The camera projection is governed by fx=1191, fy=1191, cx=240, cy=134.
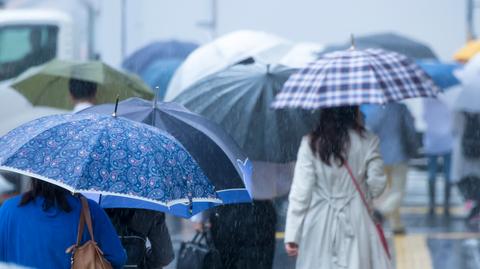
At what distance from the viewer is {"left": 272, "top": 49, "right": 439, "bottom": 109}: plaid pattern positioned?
256 inches

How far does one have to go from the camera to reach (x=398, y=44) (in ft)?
51.1

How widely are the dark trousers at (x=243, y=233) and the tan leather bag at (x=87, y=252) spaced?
2167 millimetres

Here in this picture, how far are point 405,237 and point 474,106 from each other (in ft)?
5.02

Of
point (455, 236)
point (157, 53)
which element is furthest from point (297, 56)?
point (157, 53)

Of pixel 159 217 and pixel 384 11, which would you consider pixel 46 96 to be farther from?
pixel 384 11

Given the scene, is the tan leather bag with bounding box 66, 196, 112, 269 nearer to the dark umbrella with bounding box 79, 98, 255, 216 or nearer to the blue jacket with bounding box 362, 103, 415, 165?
the dark umbrella with bounding box 79, 98, 255, 216

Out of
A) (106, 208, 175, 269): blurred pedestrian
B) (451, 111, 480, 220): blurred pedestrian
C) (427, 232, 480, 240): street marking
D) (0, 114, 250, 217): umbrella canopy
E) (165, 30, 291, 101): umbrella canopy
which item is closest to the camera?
(0, 114, 250, 217): umbrella canopy

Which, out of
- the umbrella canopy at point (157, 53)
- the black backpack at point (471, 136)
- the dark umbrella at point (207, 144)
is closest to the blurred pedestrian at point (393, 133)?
the black backpack at point (471, 136)

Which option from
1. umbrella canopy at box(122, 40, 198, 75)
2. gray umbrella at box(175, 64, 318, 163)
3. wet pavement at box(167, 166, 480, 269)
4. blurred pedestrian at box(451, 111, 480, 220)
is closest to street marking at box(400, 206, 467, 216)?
wet pavement at box(167, 166, 480, 269)

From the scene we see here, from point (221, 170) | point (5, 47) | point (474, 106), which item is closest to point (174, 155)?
point (221, 170)

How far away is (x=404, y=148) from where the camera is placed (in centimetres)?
1195

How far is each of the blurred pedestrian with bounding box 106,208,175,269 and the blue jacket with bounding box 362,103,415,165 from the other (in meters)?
6.58

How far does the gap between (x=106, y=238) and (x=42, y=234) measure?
250mm

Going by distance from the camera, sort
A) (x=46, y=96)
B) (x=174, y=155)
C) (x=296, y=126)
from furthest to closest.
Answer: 1. (x=46, y=96)
2. (x=296, y=126)
3. (x=174, y=155)
